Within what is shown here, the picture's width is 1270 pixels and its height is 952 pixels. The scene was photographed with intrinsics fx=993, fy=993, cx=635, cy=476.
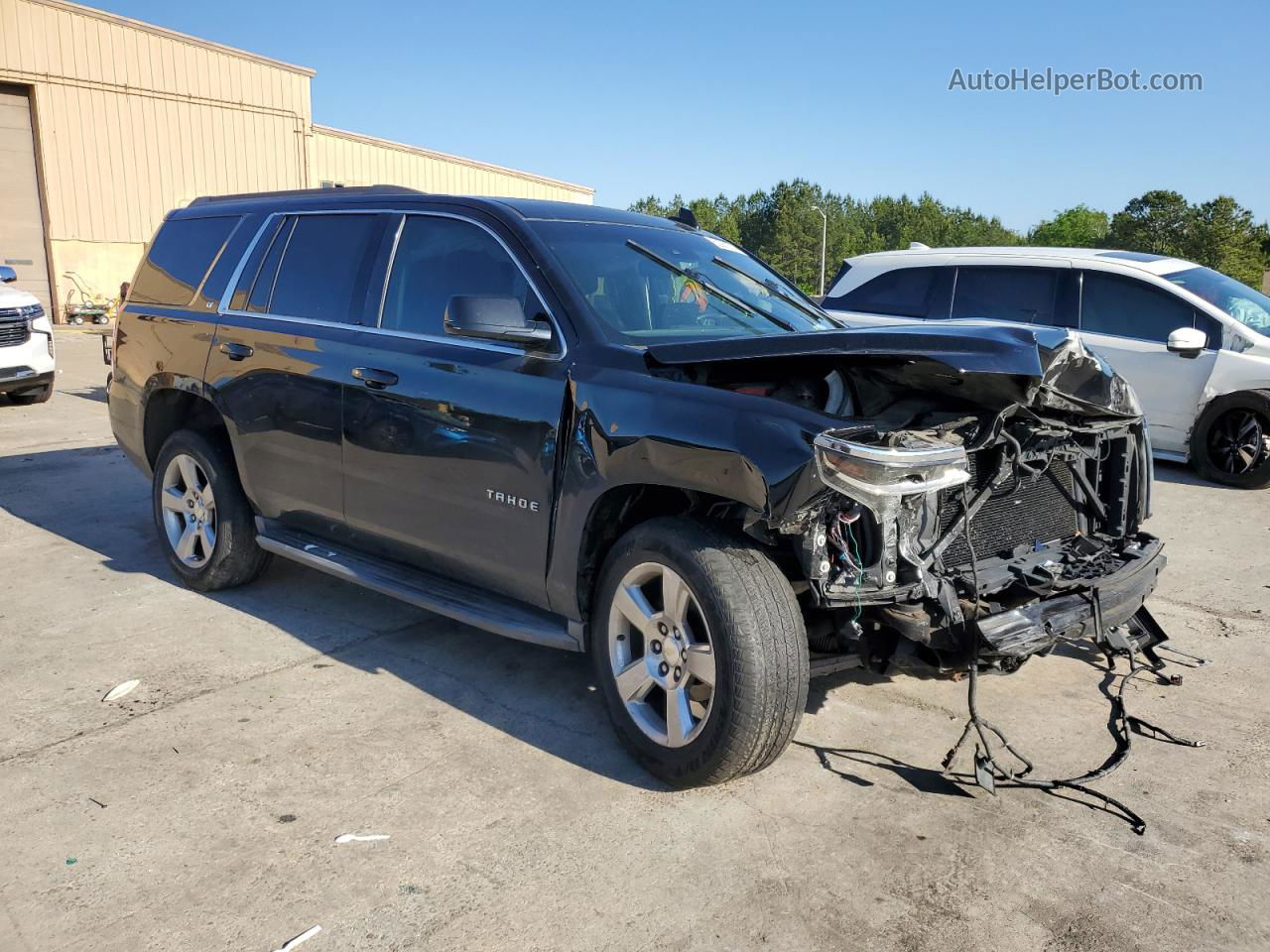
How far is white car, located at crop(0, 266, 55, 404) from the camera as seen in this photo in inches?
434

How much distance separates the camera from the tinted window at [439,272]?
389 cm

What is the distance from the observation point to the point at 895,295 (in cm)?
920

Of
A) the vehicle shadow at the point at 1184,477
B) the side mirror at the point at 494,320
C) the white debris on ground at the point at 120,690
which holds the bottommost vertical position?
the white debris on ground at the point at 120,690

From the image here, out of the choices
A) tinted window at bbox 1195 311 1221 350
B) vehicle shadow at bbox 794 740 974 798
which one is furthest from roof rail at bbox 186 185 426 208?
tinted window at bbox 1195 311 1221 350

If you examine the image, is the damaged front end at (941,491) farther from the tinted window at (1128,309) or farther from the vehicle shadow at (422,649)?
the tinted window at (1128,309)

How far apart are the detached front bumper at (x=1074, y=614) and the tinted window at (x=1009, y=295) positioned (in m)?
5.36

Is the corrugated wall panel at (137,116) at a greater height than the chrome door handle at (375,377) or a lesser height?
greater

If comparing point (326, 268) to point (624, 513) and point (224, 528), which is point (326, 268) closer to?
point (224, 528)

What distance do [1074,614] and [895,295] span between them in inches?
251

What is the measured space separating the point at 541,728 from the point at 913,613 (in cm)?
145

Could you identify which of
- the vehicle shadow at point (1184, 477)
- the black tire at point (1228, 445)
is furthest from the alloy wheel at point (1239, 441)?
the vehicle shadow at point (1184, 477)

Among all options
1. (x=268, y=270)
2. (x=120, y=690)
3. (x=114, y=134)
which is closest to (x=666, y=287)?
(x=268, y=270)

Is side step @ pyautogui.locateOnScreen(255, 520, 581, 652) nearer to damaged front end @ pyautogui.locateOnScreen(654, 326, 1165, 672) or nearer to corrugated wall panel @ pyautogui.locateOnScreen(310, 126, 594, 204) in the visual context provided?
damaged front end @ pyautogui.locateOnScreen(654, 326, 1165, 672)

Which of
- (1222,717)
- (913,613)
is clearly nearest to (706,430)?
(913,613)
